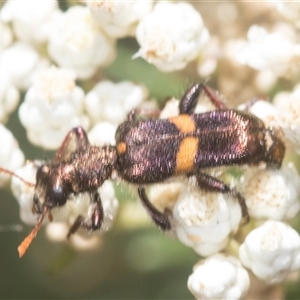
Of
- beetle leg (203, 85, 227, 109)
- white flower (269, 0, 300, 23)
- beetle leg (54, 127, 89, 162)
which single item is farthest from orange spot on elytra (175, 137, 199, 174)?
white flower (269, 0, 300, 23)

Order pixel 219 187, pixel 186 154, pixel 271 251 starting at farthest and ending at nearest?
1. pixel 186 154
2. pixel 219 187
3. pixel 271 251

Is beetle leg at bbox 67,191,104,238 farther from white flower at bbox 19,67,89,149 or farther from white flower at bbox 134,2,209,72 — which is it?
white flower at bbox 134,2,209,72

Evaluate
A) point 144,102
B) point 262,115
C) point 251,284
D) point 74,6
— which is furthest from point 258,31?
point 251,284

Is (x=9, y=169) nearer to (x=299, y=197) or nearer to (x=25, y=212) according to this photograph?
(x=25, y=212)

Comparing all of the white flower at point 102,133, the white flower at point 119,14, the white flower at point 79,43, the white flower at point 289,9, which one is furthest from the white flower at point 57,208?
the white flower at point 289,9

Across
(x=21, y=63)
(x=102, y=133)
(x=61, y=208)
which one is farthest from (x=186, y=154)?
(x=21, y=63)

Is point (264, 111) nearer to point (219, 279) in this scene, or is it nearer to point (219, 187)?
point (219, 187)
